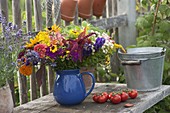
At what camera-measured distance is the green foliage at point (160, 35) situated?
12.0 ft

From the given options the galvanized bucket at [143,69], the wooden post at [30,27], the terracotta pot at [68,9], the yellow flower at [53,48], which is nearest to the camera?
the yellow flower at [53,48]

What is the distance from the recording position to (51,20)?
2977mm

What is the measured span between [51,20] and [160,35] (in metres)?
1.17

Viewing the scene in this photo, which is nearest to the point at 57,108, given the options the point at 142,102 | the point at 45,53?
the point at 45,53

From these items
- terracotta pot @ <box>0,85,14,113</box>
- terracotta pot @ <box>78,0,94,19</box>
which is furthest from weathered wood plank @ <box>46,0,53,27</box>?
terracotta pot @ <box>0,85,14,113</box>

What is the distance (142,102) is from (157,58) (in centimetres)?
42

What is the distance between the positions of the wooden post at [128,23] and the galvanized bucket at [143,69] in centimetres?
147

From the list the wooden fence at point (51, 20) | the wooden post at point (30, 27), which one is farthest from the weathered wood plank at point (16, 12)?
the wooden post at point (30, 27)

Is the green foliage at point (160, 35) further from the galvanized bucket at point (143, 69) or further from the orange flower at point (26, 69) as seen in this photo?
the orange flower at point (26, 69)

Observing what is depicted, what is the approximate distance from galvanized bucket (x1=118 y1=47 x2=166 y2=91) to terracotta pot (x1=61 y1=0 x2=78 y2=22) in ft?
2.16

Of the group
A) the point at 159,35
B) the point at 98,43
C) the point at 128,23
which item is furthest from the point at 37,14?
the point at 128,23

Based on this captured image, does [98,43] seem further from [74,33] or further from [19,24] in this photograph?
[19,24]

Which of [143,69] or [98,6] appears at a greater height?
[98,6]

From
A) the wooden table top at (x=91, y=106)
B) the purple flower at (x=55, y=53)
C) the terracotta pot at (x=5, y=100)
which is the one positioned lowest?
the wooden table top at (x=91, y=106)
